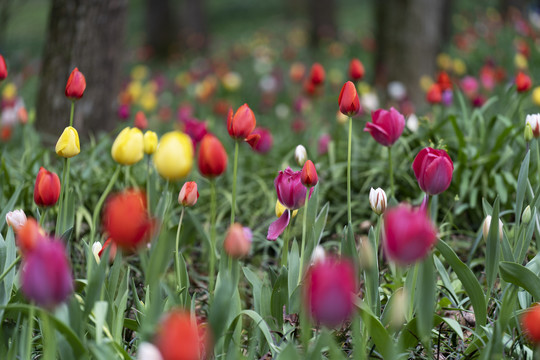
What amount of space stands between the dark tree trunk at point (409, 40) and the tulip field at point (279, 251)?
1.75 metres

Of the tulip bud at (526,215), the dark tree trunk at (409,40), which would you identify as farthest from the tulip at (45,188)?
the dark tree trunk at (409,40)

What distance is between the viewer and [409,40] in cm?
A: 518

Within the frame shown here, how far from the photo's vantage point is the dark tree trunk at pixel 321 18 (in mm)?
10438

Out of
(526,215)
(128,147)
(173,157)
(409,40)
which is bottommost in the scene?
(409,40)

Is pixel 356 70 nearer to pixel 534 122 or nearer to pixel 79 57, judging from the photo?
pixel 534 122

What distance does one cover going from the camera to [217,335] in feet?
4.16

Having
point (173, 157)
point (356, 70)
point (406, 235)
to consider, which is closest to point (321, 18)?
point (356, 70)

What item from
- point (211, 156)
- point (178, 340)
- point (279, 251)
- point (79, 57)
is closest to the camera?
point (178, 340)

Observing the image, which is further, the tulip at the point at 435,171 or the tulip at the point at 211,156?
the tulip at the point at 435,171

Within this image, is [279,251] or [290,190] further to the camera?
[279,251]

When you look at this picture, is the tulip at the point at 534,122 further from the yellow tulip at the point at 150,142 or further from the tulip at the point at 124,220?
the tulip at the point at 124,220

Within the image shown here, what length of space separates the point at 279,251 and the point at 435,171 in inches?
38.4

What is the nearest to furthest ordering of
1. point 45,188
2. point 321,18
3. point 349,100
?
point 45,188 → point 349,100 → point 321,18

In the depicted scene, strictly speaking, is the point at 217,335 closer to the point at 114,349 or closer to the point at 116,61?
the point at 114,349
